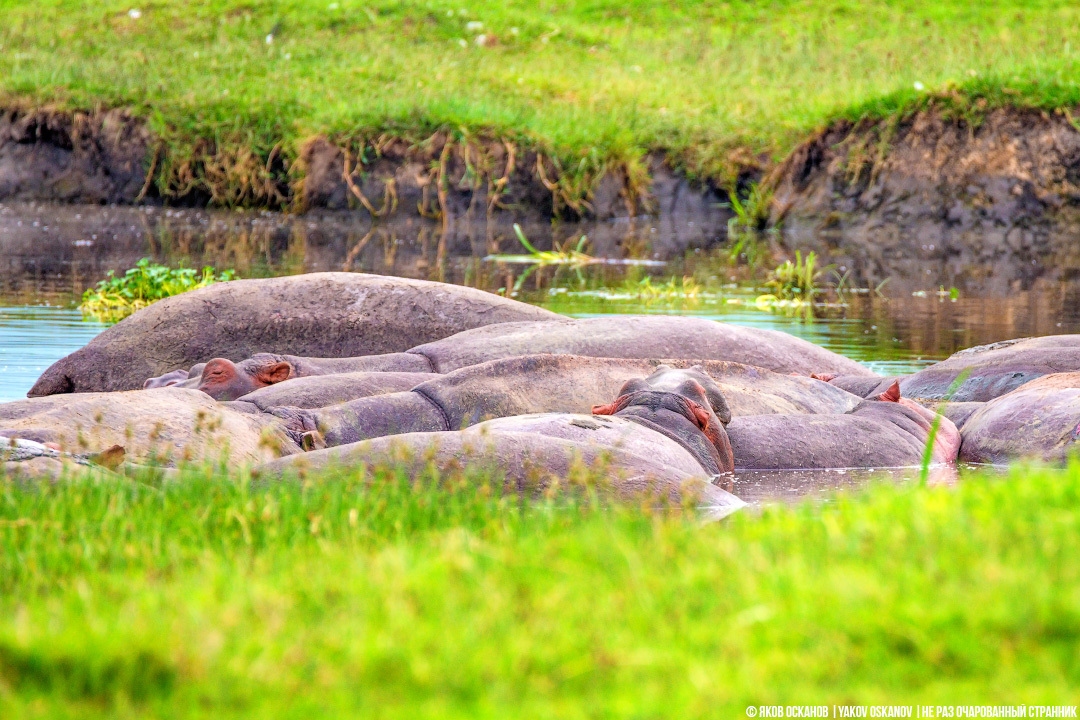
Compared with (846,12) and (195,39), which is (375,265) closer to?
(195,39)

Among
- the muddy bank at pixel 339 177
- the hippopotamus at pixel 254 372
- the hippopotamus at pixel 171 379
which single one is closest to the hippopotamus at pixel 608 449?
the hippopotamus at pixel 254 372

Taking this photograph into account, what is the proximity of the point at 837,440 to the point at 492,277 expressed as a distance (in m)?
8.25

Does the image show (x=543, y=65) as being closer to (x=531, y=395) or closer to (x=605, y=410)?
(x=531, y=395)

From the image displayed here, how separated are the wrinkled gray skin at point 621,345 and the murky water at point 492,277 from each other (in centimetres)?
114

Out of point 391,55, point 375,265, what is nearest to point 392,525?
point 375,265

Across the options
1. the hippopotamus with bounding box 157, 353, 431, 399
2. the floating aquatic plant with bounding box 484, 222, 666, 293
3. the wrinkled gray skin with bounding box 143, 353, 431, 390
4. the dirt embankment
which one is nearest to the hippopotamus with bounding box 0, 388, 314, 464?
the hippopotamus with bounding box 157, 353, 431, 399

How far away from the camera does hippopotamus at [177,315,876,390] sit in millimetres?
8469

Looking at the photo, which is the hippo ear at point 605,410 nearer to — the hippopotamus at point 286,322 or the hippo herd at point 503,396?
the hippo herd at point 503,396

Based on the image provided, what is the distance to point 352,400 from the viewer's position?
7102 mm

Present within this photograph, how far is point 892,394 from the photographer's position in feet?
24.9

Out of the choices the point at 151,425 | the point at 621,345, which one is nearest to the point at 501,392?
the point at 621,345

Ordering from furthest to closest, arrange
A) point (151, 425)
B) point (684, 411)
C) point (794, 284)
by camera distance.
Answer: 1. point (794, 284)
2. point (684, 411)
3. point (151, 425)

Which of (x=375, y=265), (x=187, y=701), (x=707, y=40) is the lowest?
(x=375, y=265)

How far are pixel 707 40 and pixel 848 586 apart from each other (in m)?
29.9
